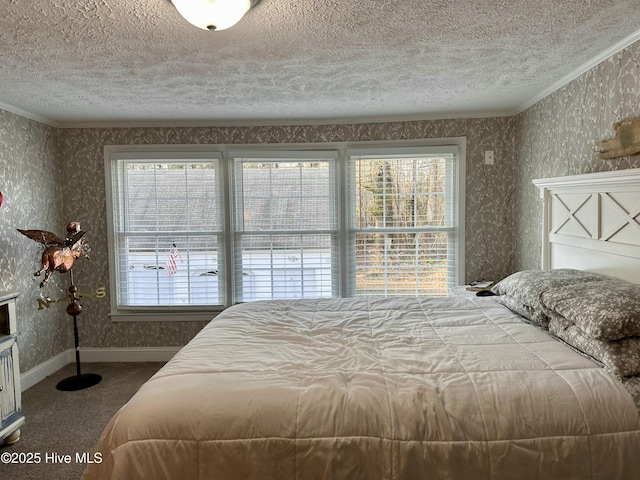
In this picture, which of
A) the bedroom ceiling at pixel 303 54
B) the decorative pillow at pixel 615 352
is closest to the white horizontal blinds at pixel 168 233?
the bedroom ceiling at pixel 303 54

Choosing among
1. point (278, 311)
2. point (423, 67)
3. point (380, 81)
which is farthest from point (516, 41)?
point (278, 311)

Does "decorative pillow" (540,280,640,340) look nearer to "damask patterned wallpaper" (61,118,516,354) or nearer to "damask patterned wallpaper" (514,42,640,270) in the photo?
"damask patterned wallpaper" (514,42,640,270)

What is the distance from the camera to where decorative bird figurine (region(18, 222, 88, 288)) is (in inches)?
119

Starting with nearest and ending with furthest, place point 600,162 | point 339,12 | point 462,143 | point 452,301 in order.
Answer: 1. point 339,12
2. point 600,162
3. point 452,301
4. point 462,143

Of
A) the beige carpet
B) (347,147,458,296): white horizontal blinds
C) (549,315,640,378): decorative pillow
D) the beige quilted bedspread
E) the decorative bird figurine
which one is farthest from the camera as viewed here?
(347,147,458,296): white horizontal blinds

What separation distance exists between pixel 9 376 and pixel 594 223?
11.9 ft

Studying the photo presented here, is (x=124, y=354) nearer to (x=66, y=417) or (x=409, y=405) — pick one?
(x=66, y=417)

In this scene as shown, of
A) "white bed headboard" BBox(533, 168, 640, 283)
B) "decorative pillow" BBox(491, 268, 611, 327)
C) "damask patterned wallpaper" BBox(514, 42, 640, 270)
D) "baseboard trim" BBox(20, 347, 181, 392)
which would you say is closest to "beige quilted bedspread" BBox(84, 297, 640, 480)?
"decorative pillow" BBox(491, 268, 611, 327)

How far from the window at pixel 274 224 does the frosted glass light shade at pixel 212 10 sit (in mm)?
2143

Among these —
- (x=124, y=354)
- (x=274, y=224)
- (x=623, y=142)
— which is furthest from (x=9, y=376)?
(x=623, y=142)

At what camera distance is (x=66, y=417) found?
9.16ft

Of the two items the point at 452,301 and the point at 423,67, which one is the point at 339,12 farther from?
the point at 452,301

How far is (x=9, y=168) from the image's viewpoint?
3113 millimetres

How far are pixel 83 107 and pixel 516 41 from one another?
3084 mm
